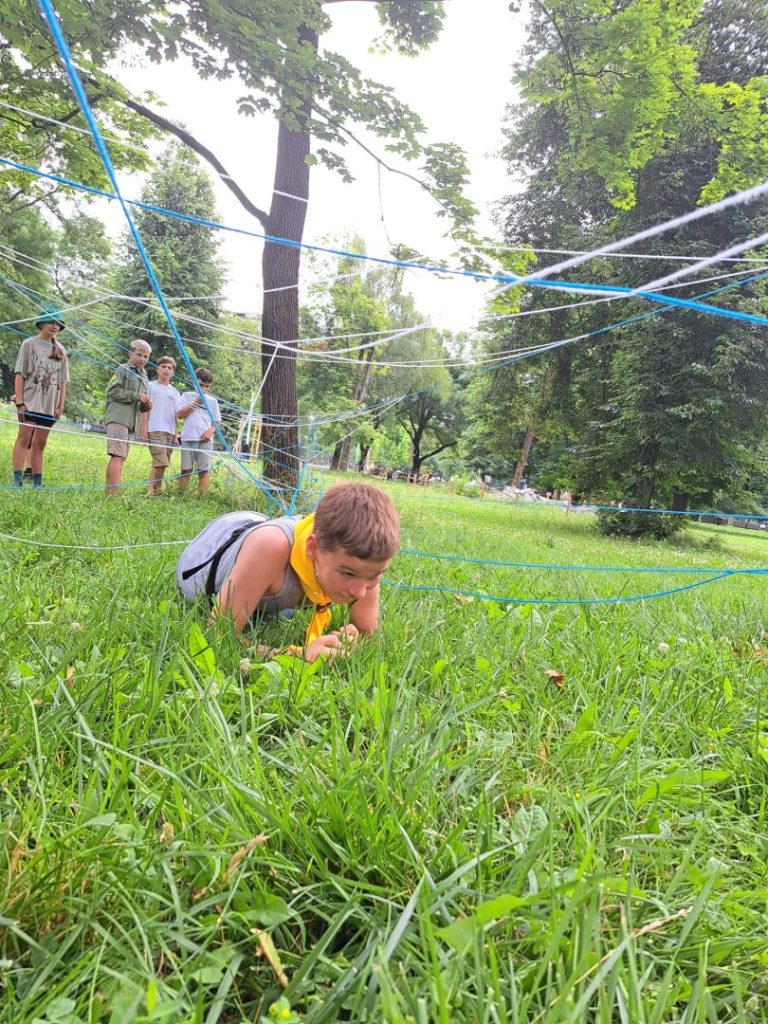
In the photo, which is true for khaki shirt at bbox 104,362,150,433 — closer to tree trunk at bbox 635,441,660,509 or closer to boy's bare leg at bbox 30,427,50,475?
boy's bare leg at bbox 30,427,50,475

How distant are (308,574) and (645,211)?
1207 cm

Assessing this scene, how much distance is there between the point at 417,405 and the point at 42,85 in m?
31.8

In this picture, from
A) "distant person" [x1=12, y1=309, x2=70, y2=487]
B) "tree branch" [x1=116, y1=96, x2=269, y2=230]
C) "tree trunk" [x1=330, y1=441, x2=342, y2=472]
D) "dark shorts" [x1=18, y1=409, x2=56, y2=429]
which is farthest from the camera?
"tree trunk" [x1=330, y1=441, x2=342, y2=472]

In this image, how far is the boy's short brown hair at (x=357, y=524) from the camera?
1.50 meters

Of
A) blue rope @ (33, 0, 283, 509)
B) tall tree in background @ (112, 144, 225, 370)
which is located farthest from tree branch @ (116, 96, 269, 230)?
tall tree in background @ (112, 144, 225, 370)

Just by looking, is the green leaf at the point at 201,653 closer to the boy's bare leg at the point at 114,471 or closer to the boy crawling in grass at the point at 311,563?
the boy crawling in grass at the point at 311,563

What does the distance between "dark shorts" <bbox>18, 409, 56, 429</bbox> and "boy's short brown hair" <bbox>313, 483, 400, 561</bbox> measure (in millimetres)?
4060

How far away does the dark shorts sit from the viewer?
455 centimetres

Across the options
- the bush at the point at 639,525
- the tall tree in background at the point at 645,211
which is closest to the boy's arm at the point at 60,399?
the tall tree in background at the point at 645,211

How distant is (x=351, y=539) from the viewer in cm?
150

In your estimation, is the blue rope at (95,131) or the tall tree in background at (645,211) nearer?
the blue rope at (95,131)

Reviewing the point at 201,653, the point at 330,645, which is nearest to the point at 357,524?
the point at 330,645

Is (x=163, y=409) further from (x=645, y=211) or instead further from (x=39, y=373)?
(x=645, y=211)

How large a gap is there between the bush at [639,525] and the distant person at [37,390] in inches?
377
